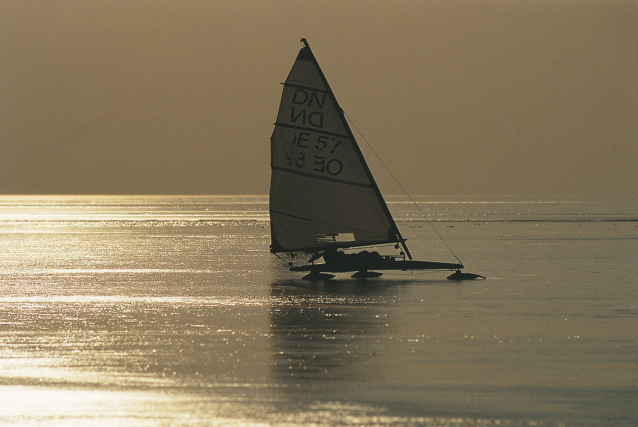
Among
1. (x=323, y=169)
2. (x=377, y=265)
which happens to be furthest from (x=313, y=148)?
(x=377, y=265)

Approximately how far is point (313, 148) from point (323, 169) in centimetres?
117

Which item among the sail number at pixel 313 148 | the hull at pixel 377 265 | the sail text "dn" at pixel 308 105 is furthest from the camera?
the sail number at pixel 313 148

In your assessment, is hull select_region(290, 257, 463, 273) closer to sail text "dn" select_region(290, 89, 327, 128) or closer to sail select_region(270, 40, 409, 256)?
sail select_region(270, 40, 409, 256)

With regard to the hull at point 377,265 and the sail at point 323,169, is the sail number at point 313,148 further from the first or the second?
the hull at point 377,265

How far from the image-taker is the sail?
1859 inches

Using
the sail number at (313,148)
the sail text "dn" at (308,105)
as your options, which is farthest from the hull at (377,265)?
the sail text "dn" at (308,105)

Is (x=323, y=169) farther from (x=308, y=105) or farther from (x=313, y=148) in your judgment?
(x=308, y=105)

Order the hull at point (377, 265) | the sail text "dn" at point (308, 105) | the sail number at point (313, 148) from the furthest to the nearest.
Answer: the sail number at point (313, 148) → the sail text "dn" at point (308, 105) → the hull at point (377, 265)

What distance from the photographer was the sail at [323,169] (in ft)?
155

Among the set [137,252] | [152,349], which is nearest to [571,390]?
[152,349]

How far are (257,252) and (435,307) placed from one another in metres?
40.8

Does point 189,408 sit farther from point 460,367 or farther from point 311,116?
point 311,116

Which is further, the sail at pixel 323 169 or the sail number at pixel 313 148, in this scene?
the sail number at pixel 313 148

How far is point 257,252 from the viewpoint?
7519cm
